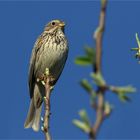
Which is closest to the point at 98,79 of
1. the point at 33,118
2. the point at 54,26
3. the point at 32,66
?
the point at 33,118

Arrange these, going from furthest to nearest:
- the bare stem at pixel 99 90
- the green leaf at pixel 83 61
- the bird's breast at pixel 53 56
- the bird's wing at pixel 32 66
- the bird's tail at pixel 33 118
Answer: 1. the bird's wing at pixel 32 66
2. the bird's breast at pixel 53 56
3. the bird's tail at pixel 33 118
4. the green leaf at pixel 83 61
5. the bare stem at pixel 99 90

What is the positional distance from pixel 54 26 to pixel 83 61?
37.3ft

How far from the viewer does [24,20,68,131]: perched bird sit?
36.4ft

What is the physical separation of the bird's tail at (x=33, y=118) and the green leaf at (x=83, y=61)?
8228mm

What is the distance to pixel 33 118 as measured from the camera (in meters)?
10.5

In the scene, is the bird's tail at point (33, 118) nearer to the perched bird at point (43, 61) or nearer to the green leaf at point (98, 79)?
the perched bird at point (43, 61)

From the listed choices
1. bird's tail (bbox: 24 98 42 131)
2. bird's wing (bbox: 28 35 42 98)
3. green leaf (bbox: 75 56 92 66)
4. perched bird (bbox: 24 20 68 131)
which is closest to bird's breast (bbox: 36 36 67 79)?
perched bird (bbox: 24 20 68 131)

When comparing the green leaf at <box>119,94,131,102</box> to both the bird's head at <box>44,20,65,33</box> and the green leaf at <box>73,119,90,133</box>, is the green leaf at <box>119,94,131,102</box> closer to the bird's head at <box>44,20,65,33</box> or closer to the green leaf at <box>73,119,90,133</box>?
the green leaf at <box>73,119,90,133</box>

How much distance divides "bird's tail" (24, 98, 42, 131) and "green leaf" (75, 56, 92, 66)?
324 inches

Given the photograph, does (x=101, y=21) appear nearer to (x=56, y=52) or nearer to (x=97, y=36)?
(x=97, y=36)

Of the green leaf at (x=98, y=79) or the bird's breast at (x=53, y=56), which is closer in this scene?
the green leaf at (x=98, y=79)

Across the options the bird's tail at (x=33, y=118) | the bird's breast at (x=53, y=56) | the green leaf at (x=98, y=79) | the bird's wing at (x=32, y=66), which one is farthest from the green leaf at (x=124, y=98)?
the bird's wing at (x=32, y=66)

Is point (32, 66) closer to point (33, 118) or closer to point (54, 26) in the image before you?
point (54, 26)

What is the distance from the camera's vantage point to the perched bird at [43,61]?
36.4 ft
